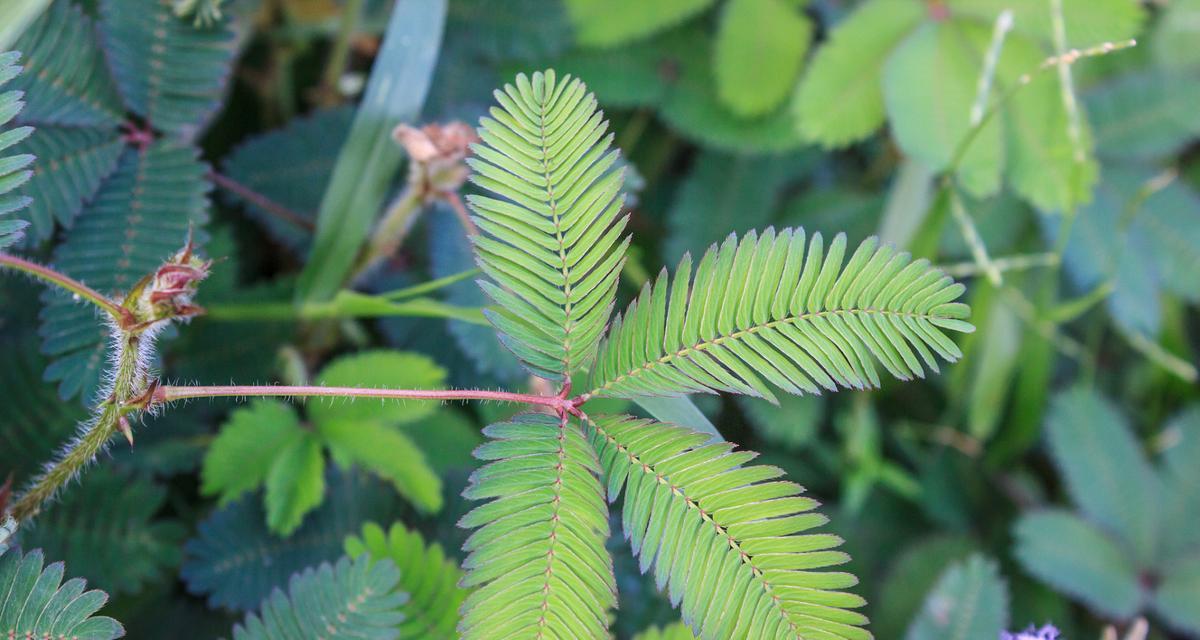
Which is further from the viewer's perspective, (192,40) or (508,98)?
(192,40)

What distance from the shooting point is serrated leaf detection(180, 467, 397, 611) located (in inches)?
51.4

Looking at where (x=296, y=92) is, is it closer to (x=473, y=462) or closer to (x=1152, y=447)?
(x=473, y=462)

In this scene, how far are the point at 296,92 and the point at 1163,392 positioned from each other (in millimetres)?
2356

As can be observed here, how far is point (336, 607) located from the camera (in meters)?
1.09

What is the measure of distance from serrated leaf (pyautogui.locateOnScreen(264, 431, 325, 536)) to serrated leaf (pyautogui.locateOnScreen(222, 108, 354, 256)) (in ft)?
1.70

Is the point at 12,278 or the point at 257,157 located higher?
the point at 257,157

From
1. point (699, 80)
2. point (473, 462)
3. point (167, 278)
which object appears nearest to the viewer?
point (167, 278)

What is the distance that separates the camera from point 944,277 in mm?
957

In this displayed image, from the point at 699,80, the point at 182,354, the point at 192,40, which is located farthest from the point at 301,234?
the point at 699,80

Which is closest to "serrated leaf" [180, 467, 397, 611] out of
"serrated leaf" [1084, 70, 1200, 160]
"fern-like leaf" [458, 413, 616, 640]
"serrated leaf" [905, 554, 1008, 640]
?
"fern-like leaf" [458, 413, 616, 640]

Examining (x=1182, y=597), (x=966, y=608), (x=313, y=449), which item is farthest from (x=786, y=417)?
(x=313, y=449)

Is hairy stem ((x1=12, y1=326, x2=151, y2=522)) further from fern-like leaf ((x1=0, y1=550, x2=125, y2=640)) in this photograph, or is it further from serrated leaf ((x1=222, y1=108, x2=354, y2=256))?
serrated leaf ((x1=222, y1=108, x2=354, y2=256))

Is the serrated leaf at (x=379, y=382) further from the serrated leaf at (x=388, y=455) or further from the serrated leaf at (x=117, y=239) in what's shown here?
the serrated leaf at (x=117, y=239)

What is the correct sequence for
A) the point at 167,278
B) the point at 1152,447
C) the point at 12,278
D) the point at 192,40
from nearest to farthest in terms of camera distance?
1. the point at 167,278
2. the point at 192,40
3. the point at 12,278
4. the point at 1152,447
